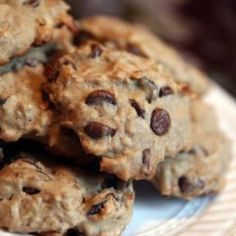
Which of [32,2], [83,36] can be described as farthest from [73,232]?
[83,36]

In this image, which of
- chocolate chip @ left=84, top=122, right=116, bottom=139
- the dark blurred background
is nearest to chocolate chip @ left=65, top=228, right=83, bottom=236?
chocolate chip @ left=84, top=122, right=116, bottom=139

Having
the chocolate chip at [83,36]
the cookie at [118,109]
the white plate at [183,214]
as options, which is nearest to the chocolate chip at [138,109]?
the cookie at [118,109]

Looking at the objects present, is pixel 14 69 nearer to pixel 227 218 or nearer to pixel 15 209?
pixel 15 209

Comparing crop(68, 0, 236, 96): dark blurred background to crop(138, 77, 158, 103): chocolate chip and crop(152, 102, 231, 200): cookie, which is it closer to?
crop(152, 102, 231, 200): cookie

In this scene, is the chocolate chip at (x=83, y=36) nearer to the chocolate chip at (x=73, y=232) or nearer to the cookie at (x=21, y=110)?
the cookie at (x=21, y=110)

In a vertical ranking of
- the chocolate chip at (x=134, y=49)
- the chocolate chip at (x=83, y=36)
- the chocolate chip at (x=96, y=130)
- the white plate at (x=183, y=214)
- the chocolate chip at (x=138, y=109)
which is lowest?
the white plate at (x=183, y=214)

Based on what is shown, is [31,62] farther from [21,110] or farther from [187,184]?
[187,184]
